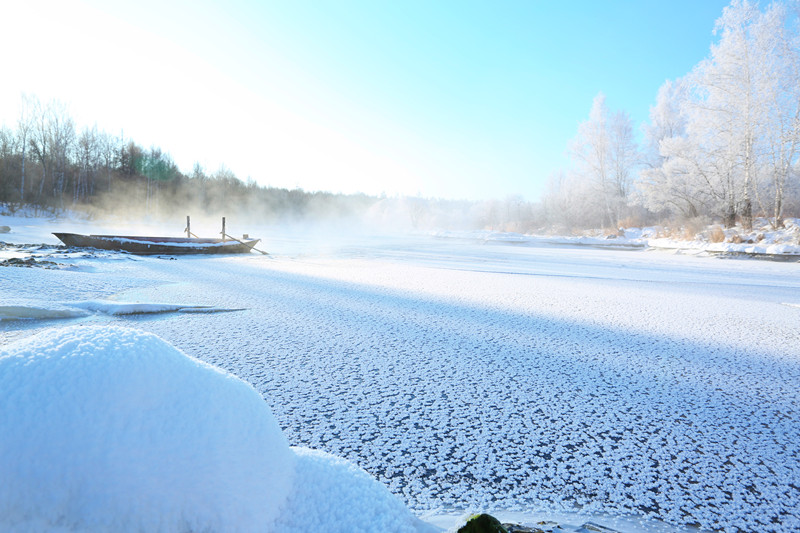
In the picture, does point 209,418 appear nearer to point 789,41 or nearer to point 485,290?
point 485,290

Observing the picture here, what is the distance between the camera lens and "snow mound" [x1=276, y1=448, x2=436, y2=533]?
773 mm

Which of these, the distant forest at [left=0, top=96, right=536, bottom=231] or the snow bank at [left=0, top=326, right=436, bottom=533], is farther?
the distant forest at [left=0, top=96, right=536, bottom=231]

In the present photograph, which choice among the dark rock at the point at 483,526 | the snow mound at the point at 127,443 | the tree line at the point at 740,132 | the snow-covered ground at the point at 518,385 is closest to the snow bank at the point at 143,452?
the snow mound at the point at 127,443

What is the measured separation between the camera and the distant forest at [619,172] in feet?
49.0

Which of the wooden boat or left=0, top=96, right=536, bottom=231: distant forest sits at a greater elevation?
left=0, top=96, right=536, bottom=231: distant forest

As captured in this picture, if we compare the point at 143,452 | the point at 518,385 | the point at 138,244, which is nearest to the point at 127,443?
the point at 143,452

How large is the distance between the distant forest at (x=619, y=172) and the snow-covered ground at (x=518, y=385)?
48.9 feet

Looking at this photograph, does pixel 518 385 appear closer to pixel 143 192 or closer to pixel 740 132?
pixel 740 132

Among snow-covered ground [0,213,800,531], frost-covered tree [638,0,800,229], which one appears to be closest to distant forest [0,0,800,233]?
frost-covered tree [638,0,800,229]

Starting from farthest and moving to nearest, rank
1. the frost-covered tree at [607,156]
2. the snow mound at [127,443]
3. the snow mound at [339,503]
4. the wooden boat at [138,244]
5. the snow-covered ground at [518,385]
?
1. the frost-covered tree at [607,156]
2. the wooden boat at [138,244]
3. the snow-covered ground at [518,385]
4. the snow mound at [339,503]
5. the snow mound at [127,443]

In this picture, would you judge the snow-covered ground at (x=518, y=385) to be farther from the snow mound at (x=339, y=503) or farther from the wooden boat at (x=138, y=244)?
the wooden boat at (x=138, y=244)

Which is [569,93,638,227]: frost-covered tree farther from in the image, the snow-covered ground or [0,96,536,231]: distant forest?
the snow-covered ground

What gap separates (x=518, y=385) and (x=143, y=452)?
1.72 metres

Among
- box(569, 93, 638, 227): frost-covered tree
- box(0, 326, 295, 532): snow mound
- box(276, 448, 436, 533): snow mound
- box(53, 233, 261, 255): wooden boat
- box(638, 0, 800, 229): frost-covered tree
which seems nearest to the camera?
box(0, 326, 295, 532): snow mound
